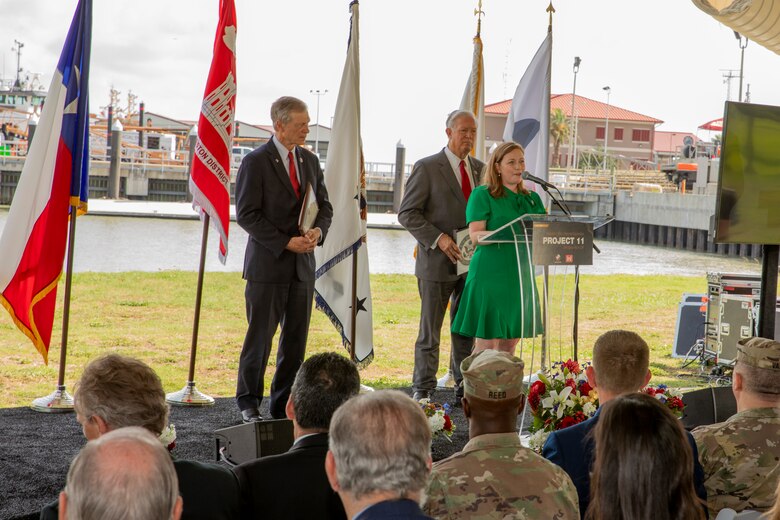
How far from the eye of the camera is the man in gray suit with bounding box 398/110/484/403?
5496mm

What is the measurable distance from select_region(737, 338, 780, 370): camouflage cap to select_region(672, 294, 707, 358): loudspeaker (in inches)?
221

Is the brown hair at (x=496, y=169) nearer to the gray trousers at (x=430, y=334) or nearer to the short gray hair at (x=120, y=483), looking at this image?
the gray trousers at (x=430, y=334)

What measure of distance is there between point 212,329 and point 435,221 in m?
4.27

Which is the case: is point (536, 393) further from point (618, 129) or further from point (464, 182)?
point (618, 129)

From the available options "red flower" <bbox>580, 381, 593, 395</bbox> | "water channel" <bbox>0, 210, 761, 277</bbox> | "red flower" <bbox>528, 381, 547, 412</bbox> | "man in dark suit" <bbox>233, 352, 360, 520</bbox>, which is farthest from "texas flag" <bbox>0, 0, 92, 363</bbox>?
"water channel" <bbox>0, 210, 761, 277</bbox>

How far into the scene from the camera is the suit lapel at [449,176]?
18.2 ft

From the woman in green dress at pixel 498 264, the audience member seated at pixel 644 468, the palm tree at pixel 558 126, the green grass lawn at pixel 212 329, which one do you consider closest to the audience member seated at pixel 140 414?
the audience member seated at pixel 644 468

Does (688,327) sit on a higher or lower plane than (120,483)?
lower

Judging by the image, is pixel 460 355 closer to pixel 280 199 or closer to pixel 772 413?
pixel 280 199

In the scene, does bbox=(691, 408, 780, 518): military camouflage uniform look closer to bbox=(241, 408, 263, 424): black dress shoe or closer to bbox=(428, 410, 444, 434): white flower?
bbox=(428, 410, 444, 434): white flower

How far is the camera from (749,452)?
2.47 meters

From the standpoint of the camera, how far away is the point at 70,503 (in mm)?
1387

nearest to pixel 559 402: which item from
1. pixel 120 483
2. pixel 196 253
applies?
pixel 120 483

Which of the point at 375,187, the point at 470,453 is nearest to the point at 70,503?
the point at 470,453
